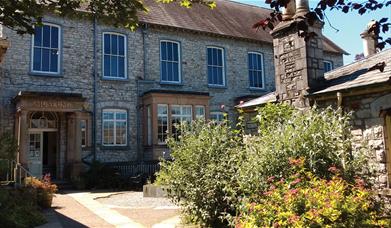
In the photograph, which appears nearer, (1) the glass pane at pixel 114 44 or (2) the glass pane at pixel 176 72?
(1) the glass pane at pixel 114 44

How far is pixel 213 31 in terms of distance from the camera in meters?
22.6

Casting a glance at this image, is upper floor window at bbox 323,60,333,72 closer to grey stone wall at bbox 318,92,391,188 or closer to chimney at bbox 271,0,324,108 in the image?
chimney at bbox 271,0,324,108

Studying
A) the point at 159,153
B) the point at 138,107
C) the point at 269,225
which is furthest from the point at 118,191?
the point at 269,225

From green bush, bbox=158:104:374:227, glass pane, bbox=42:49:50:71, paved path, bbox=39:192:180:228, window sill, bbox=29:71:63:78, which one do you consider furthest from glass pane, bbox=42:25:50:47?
green bush, bbox=158:104:374:227

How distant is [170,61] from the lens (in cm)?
2138

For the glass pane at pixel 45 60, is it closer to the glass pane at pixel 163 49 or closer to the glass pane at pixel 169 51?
the glass pane at pixel 163 49

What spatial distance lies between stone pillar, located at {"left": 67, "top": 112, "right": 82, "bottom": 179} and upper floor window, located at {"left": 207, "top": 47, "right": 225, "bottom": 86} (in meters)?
8.20

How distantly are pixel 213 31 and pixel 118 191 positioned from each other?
11093 mm

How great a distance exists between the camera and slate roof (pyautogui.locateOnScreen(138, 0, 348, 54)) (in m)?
21.6

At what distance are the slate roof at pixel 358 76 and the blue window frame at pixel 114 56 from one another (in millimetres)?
11613

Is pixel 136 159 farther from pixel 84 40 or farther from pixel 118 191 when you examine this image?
pixel 84 40

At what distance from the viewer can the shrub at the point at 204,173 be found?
815 cm

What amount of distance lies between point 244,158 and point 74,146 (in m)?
11.1

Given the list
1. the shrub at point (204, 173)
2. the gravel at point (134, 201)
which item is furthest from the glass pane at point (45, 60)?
the shrub at point (204, 173)
